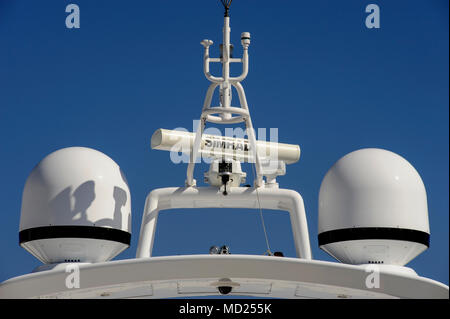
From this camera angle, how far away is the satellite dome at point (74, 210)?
16.3 metres

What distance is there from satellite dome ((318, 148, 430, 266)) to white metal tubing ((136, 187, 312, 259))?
17.4 inches

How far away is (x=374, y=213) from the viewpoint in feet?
53.0

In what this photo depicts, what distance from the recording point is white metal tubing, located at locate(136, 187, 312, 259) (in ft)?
55.6

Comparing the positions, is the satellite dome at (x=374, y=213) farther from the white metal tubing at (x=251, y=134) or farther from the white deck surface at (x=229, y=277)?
the white deck surface at (x=229, y=277)

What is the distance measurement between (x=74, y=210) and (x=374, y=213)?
18.5ft

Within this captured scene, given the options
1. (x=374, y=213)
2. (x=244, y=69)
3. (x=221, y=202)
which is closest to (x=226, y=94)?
(x=244, y=69)

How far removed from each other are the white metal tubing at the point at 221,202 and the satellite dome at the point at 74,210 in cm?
41

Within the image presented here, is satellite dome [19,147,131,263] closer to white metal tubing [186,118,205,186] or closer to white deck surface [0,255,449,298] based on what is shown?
white metal tubing [186,118,205,186]

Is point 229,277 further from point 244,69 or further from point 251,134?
point 244,69

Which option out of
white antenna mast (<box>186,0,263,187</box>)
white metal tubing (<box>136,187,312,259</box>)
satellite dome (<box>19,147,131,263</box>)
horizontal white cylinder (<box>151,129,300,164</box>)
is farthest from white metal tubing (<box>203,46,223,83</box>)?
satellite dome (<box>19,147,131,263</box>)

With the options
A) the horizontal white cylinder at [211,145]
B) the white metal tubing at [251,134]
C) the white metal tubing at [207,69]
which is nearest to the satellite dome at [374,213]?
the white metal tubing at [251,134]
